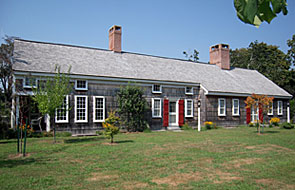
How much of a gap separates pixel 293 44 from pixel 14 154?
3651 centimetres

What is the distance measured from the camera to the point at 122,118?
17.4 meters

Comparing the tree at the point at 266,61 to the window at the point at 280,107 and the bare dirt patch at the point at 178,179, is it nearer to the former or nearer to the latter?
the window at the point at 280,107

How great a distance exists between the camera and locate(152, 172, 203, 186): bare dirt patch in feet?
19.2

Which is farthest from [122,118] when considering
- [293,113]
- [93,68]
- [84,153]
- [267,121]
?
[293,113]

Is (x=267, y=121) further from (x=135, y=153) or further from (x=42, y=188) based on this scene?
(x=42, y=188)

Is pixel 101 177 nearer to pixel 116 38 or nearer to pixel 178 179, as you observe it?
pixel 178 179

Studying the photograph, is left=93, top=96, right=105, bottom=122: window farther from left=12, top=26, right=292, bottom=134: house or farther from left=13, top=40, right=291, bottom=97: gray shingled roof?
left=13, top=40, right=291, bottom=97: gray shingled roof

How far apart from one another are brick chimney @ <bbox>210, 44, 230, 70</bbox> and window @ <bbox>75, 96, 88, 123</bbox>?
54.5 ft

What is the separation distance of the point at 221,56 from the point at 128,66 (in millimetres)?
12167

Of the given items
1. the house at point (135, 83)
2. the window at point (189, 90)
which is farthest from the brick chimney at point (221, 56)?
the window at point (189, 90)

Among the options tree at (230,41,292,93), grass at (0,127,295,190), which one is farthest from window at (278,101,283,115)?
grass at (0,127,295,190)

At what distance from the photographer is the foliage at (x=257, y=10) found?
160cm

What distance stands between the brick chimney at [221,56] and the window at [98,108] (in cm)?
1547

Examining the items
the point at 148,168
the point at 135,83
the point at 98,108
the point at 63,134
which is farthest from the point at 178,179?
the point at 135,83
